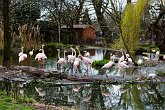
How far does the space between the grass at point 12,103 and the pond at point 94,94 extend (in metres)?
1.49

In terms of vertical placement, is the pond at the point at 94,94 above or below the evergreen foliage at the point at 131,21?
below

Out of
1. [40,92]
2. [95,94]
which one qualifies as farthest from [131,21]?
[40,92]

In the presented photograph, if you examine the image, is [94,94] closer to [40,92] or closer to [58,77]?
[40,92]

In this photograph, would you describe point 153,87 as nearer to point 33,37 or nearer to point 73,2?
point 33,37

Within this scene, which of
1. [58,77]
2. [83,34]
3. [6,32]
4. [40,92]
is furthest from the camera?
[83,34]

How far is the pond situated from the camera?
13.8 m

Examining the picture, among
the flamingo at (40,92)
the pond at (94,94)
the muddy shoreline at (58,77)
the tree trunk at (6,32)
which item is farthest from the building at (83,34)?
the flamingo at (40,92)

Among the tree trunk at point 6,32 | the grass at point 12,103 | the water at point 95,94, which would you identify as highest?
the tree trunk at point 6,32

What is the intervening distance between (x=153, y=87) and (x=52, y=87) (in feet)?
14.8

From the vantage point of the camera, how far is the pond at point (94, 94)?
13.8 m

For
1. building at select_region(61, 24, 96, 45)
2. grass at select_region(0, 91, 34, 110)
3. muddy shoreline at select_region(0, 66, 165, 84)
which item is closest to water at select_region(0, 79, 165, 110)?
muddy shoreline at select_region(0, 66, 165, 84)

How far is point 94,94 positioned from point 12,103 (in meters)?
5.05

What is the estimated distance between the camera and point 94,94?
632 inches

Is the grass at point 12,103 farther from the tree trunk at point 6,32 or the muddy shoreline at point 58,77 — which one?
the tree trunk at point 6,32
